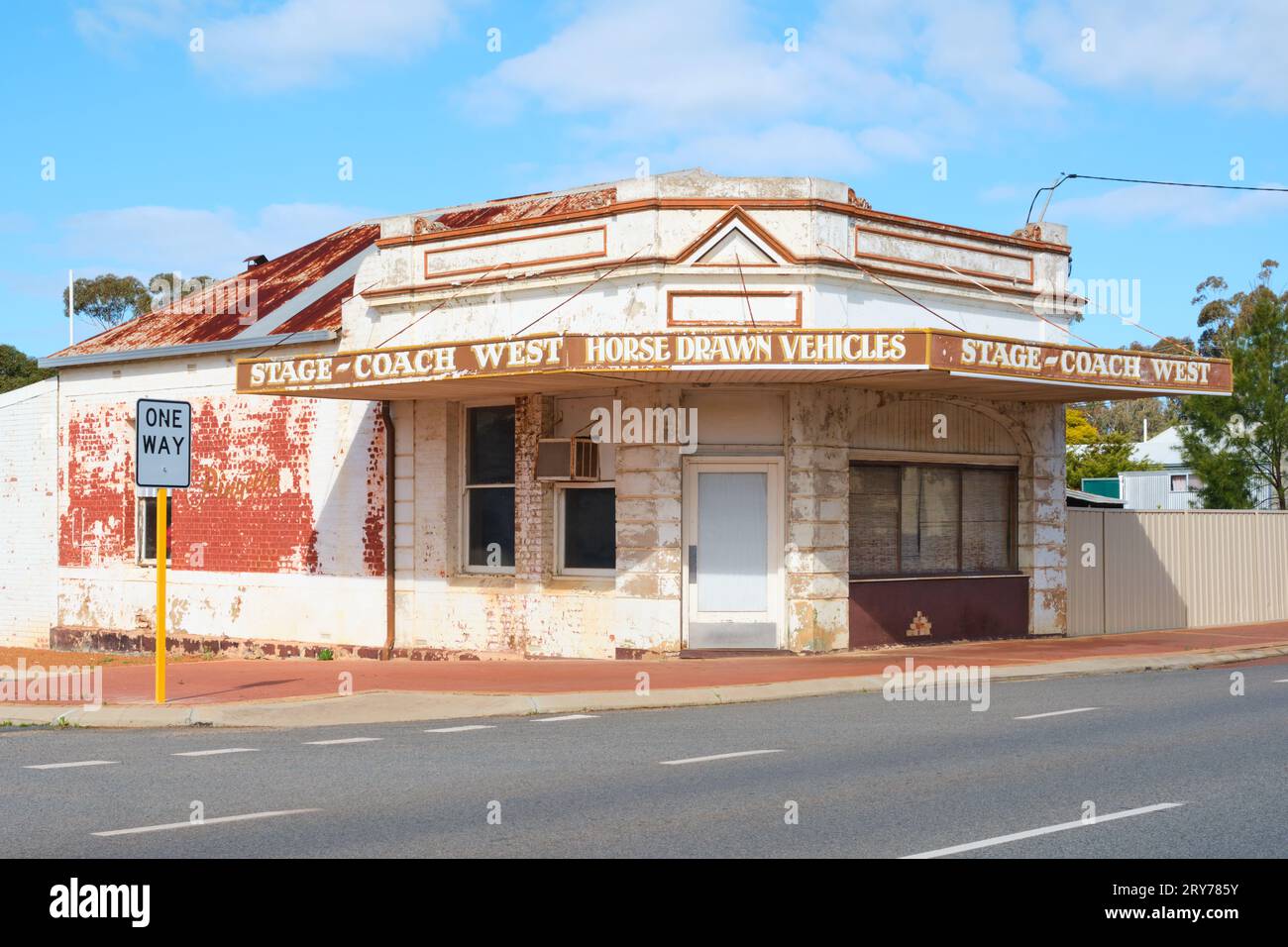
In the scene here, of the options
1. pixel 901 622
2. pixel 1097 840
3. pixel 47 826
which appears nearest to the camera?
pixel 1097 840

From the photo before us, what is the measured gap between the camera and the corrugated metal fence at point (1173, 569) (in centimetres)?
2234

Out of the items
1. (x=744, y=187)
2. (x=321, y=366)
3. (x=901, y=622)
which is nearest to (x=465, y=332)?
(x=321, y=366)

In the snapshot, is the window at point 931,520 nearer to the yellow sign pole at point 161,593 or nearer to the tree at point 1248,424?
the yellow sign pole at point 161,593

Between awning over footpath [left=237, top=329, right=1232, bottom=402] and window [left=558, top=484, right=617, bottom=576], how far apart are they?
4.68 ft

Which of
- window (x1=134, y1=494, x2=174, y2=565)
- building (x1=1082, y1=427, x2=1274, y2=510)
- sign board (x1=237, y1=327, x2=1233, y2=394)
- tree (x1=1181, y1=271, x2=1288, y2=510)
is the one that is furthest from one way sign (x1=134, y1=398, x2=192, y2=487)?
building (x1=1082, y1=427, x2=1274, y2=510)

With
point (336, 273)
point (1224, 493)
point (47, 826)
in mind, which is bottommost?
point (47, 826)

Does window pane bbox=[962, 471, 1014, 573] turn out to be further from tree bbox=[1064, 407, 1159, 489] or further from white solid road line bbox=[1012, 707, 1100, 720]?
tree bbox=[1064, 407, 1159, 489]

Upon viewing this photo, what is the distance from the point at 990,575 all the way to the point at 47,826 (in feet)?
48.6

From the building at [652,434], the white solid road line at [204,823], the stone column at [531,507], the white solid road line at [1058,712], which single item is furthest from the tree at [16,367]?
the white solid road line at [204,823]

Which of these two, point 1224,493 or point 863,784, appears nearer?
point 863,784

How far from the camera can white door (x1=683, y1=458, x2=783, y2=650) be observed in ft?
58.1
